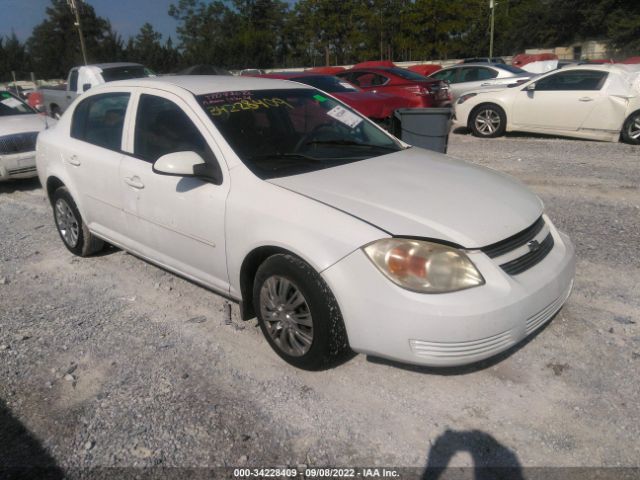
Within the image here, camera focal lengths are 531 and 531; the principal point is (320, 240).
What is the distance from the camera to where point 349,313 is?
2.69m

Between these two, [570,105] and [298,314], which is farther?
[570,105]

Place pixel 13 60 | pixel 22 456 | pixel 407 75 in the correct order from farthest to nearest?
1. pixel 13 60
2. pixel 407 75
3. pixel 22 456

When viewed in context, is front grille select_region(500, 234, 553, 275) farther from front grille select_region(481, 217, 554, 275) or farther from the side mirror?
the side mirror

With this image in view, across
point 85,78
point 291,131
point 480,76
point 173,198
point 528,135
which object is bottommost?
point 528,135

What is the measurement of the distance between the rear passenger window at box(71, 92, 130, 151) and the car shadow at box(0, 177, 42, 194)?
4.27m

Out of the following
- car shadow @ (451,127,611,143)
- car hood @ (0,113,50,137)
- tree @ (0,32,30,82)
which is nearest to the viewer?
car hood @ (0,113,50,137)

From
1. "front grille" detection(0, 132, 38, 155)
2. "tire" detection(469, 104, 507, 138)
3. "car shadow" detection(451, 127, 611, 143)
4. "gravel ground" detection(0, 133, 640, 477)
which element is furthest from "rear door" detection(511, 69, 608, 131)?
"front grille" detection(0, 132, 38, 155)

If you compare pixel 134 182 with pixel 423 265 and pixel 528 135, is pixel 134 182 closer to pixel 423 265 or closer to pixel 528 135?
A: pixel 423 265

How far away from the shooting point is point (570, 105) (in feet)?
32.5

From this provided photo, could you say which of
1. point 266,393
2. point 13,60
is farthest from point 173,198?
point 13,60

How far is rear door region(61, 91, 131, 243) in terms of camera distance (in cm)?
414

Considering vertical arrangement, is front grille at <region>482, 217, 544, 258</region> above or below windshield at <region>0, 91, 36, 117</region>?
→ below

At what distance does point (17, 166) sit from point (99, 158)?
452 centimetres

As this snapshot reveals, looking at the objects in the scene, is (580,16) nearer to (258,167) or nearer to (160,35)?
(160,35)
